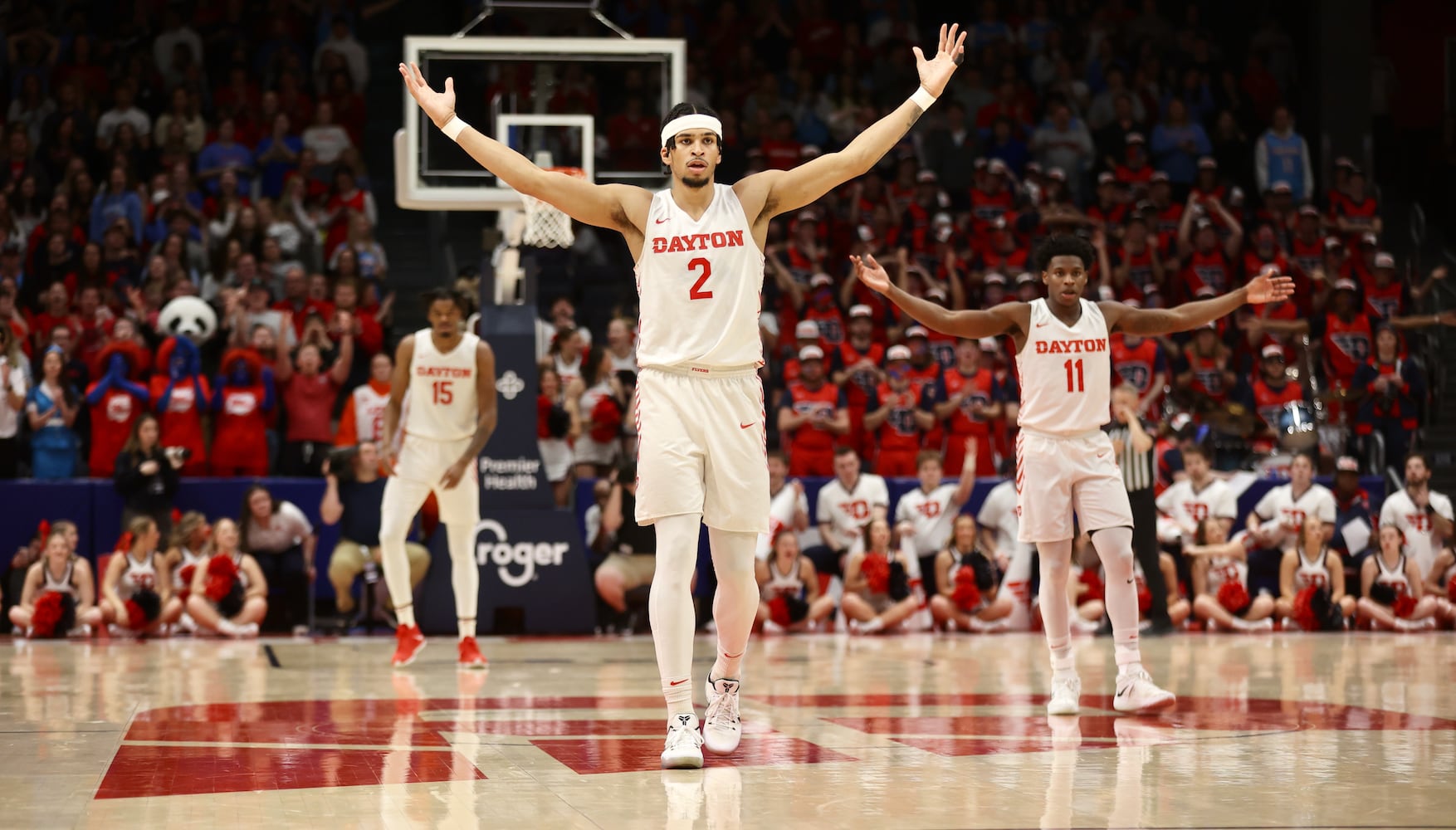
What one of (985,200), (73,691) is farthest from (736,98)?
(73,691)

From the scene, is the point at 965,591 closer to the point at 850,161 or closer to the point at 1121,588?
the point at 1121,588

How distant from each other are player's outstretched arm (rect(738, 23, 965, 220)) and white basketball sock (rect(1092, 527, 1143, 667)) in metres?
2.44

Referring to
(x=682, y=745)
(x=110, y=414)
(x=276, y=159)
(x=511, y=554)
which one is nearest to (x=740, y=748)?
(x=682, y=745)

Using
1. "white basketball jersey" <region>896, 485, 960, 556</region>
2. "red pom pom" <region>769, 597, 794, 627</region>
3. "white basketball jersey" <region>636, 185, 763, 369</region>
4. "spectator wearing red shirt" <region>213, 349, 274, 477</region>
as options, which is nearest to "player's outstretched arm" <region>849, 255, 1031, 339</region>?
"white basketball jersey" <region>636, 185, 763, 369</region>

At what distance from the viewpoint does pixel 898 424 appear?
49.6ft

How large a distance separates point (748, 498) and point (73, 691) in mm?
4436

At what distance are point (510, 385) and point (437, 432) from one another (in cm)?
266

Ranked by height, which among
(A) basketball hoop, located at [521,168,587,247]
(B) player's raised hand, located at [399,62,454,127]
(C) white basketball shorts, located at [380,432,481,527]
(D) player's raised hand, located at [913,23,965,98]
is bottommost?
(C) white basketball shorts, located at [380,432,481,527]

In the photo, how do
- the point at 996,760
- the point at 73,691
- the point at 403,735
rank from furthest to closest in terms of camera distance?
the point at 73,691 < the point at 403,735 < the point at 996,760

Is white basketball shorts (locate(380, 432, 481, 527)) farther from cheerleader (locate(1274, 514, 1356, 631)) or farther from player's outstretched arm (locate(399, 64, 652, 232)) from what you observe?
cheerleader (locate(1274, 514, 1356, 631))

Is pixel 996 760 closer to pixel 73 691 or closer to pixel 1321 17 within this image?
pixel 73 691

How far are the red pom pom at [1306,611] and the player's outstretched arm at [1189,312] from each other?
640 centimetres

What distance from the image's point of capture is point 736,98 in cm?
2025

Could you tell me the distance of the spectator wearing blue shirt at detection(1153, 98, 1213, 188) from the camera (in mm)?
20078
